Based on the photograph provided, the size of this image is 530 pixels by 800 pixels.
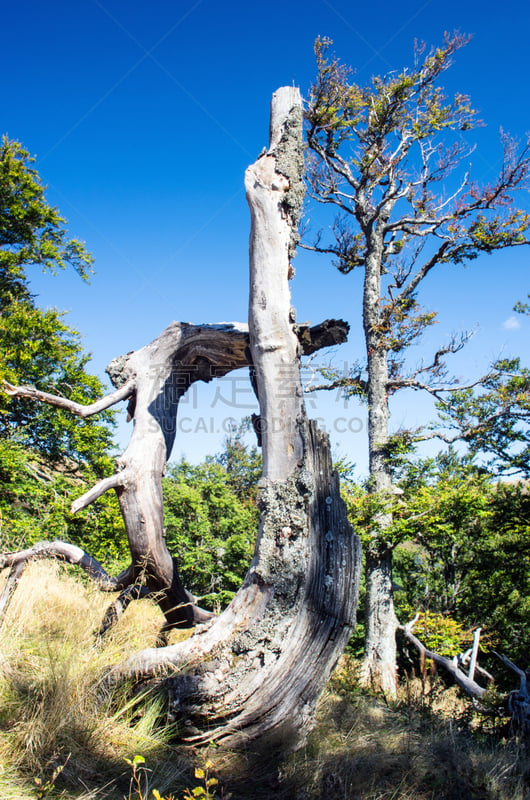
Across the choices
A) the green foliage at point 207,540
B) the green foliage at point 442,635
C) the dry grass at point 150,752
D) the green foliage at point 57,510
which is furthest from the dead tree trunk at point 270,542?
the green foliage at point 57,510

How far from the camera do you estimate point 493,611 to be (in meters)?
15.2

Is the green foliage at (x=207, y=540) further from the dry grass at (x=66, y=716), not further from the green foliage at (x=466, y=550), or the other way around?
the dry grass at (x=66, y=716)

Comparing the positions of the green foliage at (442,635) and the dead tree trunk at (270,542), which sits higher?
the dead tree trunk at (270,542)

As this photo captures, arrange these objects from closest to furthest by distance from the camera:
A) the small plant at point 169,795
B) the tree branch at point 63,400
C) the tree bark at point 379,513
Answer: the small plant at point 169,795 → the tree branch at point 63,400 → the tree bark at point 379,513

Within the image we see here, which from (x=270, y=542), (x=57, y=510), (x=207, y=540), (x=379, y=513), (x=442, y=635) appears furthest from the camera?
(x=57, y=510)

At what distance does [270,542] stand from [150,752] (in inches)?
50.8

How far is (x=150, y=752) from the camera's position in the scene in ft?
8.89

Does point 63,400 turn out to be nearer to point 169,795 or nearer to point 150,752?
point 150,752

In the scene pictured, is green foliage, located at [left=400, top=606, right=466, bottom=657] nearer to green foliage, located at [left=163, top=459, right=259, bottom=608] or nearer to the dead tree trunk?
green foliage, located at [left=163, top=459, right=259, bottom=608]

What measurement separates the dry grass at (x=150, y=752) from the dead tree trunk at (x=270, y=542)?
20 centimetres

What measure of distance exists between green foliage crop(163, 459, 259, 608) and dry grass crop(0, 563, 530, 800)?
8.31 metres

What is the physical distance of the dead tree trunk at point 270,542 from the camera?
2.90m

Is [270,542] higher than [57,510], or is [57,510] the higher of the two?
[57,510]

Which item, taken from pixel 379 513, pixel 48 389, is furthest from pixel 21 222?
pixel 379 513
